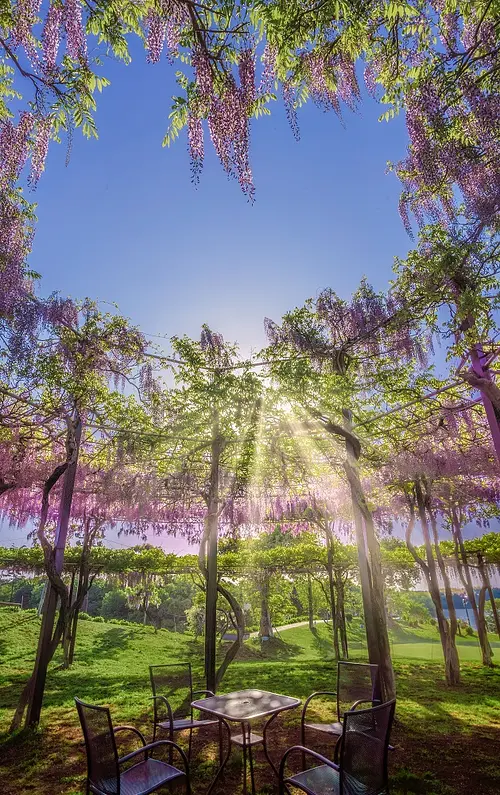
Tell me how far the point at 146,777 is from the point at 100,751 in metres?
0.56

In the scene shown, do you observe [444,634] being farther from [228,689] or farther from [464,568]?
[464,568]

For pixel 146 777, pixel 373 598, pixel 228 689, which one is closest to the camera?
pixel 146 777

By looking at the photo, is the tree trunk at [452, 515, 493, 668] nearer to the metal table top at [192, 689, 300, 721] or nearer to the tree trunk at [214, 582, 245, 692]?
the tree trunk at [214, 582, 245, 692]

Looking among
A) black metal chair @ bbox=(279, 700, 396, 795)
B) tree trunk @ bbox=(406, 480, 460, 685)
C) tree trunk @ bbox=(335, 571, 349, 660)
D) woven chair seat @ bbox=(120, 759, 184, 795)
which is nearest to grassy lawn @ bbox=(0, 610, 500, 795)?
tree trunk @ bbox=(406, 480, 460, 685)

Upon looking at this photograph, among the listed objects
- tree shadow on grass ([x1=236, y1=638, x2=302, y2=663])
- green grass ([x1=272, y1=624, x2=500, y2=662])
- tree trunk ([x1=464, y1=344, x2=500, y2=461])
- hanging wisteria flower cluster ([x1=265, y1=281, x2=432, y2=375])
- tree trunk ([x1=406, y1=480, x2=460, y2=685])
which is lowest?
green grass ([x1=272, y1=624, x2=500, y2=662])

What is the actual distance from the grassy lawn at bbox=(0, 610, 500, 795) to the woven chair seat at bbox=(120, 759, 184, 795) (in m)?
1.00

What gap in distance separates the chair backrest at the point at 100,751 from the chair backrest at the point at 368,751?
1.50m

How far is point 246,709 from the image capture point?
366 centimetres

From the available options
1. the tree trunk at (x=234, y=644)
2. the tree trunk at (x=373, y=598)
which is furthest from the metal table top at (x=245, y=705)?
the tree trunk at (x=234, y=644)

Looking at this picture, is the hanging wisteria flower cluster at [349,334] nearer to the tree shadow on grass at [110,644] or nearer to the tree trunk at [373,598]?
the tree trunk at [373,598]

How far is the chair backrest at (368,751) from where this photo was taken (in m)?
2.57

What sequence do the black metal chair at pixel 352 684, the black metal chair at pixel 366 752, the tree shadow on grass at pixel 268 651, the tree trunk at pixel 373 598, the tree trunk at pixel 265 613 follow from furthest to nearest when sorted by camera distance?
the tree trunk at pixel 265 613, the tree shadow on grass at pixel 268 651, the tree trunk at pixel 373 598, the black metal chair at pixel 352 684, the black metal chair at pixel 366 752

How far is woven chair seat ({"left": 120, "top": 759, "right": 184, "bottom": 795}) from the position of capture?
9.17ft

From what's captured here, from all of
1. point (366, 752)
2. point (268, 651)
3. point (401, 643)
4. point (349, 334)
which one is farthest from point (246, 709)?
point (401, 643)
